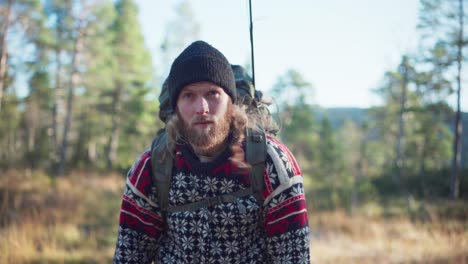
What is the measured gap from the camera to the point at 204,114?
1.76 meters

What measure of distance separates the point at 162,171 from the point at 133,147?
82.2 ft

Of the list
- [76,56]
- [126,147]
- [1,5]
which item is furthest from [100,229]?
[126,147]

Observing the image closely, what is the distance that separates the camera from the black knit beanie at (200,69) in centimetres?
177

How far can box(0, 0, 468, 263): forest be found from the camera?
6.34 m

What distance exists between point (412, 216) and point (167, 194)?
1335 cm

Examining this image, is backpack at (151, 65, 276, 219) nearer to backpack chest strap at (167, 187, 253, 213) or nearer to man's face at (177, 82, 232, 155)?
→ backpack chest strap at (167, 187, 253, 213)

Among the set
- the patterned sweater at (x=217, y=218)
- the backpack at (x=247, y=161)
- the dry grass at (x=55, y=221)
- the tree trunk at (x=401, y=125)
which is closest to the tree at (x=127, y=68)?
the dry grass at (x=55, y=221)

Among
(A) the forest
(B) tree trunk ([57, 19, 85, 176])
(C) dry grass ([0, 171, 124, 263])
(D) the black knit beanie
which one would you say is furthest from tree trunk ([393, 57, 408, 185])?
(D) the black knit beanie

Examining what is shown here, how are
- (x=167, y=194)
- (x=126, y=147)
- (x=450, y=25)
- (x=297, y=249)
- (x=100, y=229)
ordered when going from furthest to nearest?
(x=126, y=147)
(x=450, y=25)
(x=100, y=229)
(x=167, y=194)
(x=297, y=249)

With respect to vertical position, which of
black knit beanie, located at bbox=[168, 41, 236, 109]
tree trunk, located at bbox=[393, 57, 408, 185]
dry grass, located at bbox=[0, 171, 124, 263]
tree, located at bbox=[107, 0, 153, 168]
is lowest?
dry grass, located at bbox=[0, 171, 124, 263]

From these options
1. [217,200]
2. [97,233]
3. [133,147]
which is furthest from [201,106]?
[133,147]

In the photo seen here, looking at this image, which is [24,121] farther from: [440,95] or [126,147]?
[440,95]

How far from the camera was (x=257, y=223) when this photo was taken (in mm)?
1736

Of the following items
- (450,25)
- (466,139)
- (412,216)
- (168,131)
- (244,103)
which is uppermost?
(466,139)
